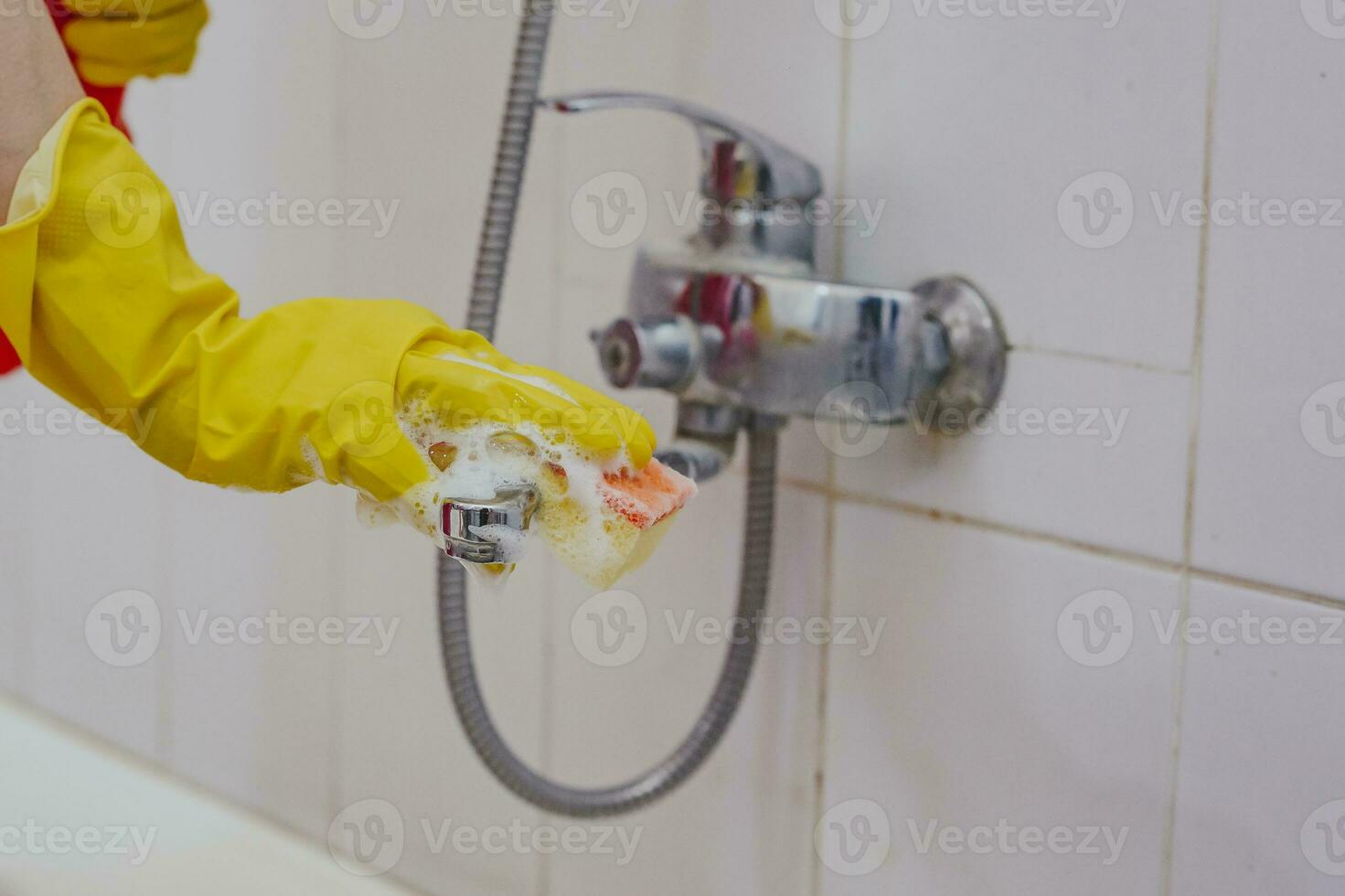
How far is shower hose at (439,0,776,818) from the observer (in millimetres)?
626

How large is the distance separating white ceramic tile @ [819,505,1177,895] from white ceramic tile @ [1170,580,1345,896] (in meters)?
0.01

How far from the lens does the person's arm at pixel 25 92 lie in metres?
0.44

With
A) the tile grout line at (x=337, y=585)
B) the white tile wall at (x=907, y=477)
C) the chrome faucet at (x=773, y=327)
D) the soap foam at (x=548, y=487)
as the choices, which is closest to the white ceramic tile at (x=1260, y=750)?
the white tile wall at (x=907, y=477)

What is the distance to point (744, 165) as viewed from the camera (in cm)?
61

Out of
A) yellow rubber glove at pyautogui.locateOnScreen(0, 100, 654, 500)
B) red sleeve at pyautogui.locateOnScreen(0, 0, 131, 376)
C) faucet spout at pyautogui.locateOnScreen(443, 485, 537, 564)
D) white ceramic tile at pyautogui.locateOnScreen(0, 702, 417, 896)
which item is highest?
red sleeve at pyautogui.locateOnScreen(0, 0, 131, 376)

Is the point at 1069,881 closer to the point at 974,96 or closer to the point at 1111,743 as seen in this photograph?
the point at 1111,743

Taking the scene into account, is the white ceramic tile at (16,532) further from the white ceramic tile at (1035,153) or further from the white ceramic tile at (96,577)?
the white ceramic tile at (1035,153)

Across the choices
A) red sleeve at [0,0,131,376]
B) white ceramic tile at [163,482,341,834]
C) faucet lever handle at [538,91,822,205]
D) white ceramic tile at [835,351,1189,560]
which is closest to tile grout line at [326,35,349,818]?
white ceramic tile at [163,482,341,834]

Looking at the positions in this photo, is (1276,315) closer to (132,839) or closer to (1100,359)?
(1100,359)

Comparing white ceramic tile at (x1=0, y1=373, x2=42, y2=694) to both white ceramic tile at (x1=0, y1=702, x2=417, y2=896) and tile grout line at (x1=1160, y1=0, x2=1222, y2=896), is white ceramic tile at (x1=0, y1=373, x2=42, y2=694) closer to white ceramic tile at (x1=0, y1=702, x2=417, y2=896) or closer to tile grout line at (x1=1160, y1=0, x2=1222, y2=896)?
white ceramic tile at (x1=0, y1=702, x2=417, y2=896)

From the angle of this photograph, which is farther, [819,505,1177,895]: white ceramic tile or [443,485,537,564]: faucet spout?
[819,505,1177,895]: white ceramic tile

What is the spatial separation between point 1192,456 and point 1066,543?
64 millimetres

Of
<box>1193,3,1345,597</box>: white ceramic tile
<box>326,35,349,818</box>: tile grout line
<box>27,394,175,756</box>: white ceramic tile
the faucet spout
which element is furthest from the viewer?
<box>27,394,175,756</box>: white ceramic tile

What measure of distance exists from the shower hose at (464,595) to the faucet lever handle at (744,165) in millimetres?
36
